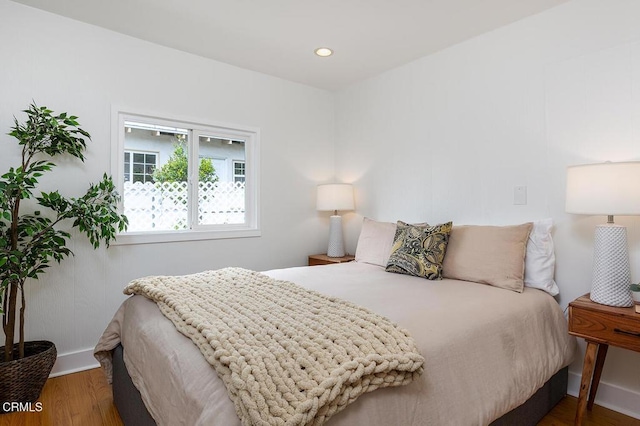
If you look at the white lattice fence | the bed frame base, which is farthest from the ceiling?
the bed frame base

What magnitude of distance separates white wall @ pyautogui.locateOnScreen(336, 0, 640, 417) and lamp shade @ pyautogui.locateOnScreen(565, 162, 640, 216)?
0.37 metres

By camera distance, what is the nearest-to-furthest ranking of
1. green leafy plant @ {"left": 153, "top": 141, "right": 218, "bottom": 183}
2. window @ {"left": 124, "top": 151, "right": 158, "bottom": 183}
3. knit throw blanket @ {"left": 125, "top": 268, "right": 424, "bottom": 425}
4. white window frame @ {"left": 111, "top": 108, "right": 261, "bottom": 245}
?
knit throw blanket @ {"left": 125, "top": 268, "right": 424, "bottom": 425} < white window frame @ {"left": 111, "top": 108, "right": 261, "bottom": 245} < window @ {"left": 124, "top": 151, "right": 158, "bottom": 183} < green leafy plant @ {"left": 153, "top": 141, "right": 218, "bottom": 183}

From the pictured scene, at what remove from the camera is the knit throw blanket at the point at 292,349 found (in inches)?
35.9

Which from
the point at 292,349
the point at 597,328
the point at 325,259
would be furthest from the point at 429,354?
the point at 325,259

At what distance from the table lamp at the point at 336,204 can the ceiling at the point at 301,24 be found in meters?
1.20

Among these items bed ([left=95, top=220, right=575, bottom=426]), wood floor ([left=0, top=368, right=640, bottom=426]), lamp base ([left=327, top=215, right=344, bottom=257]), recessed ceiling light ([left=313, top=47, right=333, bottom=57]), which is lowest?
wood floor ([left=0, top=368, right=640, bottom=426])

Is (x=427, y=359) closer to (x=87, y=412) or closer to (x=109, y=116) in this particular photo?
(x=87, y=412)

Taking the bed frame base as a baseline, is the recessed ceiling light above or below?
above

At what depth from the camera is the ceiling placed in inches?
90.9

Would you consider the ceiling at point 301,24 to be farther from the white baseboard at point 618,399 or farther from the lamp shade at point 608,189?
the white baseboard at point 618,399

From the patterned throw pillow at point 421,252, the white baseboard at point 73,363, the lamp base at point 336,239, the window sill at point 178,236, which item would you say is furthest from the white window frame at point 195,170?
the patterned throw pillow at point 421,252

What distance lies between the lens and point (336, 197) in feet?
11.8

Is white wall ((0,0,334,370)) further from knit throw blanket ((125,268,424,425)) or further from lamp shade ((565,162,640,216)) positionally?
lamp shade ((565,162,640,216))

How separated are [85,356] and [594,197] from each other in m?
3.40
